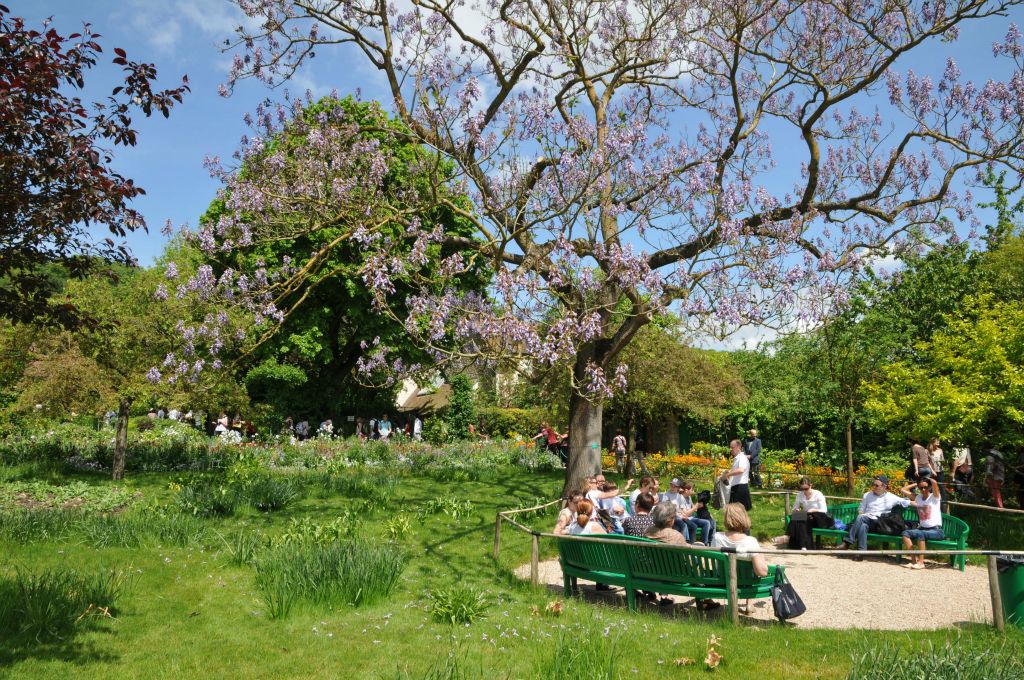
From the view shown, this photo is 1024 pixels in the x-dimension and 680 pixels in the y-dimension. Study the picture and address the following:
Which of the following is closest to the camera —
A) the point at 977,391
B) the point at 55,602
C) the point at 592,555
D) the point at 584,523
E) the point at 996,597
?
the point at 996,597

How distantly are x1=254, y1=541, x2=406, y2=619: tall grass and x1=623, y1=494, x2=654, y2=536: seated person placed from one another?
296 centimetres

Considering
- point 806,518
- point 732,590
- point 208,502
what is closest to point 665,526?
point 732,590

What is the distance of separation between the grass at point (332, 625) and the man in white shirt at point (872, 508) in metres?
3.05

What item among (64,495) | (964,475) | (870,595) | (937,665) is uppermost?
(964,475)

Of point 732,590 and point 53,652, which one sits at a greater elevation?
point 732,590

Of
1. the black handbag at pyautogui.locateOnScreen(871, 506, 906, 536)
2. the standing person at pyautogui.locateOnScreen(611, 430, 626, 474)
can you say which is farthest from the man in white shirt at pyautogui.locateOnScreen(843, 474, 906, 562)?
the standing person at pyautogui.locateOnScreen(611, 430, 626, 474)

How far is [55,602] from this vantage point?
6.71m

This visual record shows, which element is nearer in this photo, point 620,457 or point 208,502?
point 208,502

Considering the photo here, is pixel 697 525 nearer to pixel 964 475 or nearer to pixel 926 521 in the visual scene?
pixel 926 521

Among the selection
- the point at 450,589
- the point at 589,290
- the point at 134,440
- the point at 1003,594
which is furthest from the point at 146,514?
the point at 134,440

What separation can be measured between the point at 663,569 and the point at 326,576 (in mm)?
3361

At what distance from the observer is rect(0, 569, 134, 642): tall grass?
6.31m

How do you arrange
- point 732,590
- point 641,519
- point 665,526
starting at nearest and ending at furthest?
point 732,590, point 665,526, point 641,519

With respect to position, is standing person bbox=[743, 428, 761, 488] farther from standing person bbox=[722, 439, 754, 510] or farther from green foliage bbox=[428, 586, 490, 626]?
green foliage bbox=[428, 586, 490, 626]
